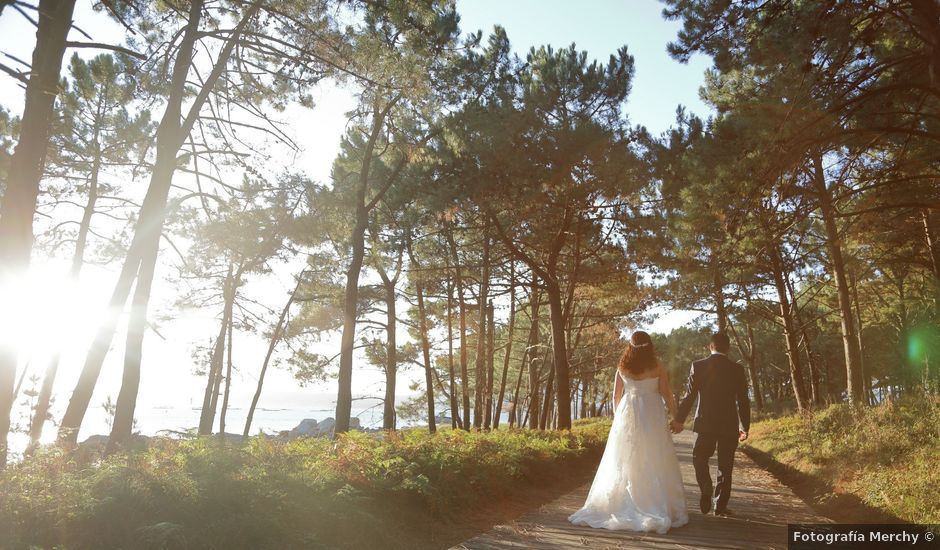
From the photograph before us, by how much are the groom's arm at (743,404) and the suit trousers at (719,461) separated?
0.20m

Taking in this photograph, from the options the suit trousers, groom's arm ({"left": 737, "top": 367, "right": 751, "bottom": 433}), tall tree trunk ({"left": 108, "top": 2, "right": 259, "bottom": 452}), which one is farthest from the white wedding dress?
tall tree trunk ({"left": 108, "top": 2, "right": 259, "bottom": 452})

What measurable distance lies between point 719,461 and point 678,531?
1.30 meters

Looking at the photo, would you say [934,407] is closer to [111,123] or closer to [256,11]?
[256,11]

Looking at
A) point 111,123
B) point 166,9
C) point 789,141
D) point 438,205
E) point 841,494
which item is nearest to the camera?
point 841,494

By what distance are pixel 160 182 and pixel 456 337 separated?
1420 cm

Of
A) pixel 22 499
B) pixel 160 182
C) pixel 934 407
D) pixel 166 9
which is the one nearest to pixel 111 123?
pixel 166 9

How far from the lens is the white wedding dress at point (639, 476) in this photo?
21.9ft

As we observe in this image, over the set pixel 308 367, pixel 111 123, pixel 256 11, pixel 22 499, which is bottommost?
pixel 22 499

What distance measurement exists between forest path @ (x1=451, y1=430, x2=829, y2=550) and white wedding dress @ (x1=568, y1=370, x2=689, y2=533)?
0.63 ft

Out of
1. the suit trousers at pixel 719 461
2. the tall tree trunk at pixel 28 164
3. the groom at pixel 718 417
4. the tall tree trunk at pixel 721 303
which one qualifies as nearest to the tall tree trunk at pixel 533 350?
the tall tree trunk at pixel 721 303

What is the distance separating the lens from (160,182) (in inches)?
376

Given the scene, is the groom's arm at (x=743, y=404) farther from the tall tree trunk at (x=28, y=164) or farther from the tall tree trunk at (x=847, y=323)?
the tall tree trunk at (x=847, y=323)

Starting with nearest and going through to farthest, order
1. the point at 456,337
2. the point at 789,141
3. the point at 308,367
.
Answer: the point at 789,141, the point at 456,337, the point at 308,367

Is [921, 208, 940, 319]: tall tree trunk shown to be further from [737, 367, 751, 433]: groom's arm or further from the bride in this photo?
the bride
